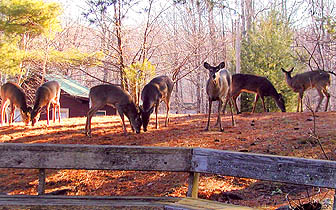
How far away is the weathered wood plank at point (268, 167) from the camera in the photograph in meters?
3.61

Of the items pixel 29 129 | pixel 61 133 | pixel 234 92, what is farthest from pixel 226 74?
pixel 29 129

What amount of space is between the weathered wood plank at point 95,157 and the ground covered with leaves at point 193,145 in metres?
1.57

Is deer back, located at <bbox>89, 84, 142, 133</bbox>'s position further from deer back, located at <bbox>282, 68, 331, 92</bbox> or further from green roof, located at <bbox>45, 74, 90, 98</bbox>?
green roof, located at <bbox>45, 74, 90, 98</bbox>

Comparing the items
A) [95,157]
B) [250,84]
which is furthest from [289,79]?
[95,157]

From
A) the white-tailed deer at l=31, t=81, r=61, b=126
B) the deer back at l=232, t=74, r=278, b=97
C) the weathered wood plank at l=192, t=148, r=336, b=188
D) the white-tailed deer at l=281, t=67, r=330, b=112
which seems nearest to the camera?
the weathered wood plank at l=192, t=148, r=336, b=188

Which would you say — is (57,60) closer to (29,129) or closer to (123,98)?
(29,129)

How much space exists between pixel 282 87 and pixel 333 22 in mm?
10936

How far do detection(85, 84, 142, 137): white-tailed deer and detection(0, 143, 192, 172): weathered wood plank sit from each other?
6282mm

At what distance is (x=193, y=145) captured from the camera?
8.58m

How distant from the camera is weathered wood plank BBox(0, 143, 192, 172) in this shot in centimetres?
423

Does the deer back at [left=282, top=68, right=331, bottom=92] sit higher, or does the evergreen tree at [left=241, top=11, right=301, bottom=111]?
the evergreen tree at [left=241, top=11, right=301, bottom=111]

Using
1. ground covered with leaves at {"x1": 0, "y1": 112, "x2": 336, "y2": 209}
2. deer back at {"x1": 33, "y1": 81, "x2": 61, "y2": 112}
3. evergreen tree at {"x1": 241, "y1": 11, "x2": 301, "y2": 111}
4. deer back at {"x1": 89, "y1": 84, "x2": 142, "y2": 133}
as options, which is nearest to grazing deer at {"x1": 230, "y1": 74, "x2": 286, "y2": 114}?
evergreen tree at {"x1": 241, "y1": 11, "x2": 301, "y2": 111}

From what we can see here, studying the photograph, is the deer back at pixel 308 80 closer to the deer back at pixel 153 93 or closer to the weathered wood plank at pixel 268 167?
the deer back at pixel 153 93

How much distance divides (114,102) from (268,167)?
752 centimetres
